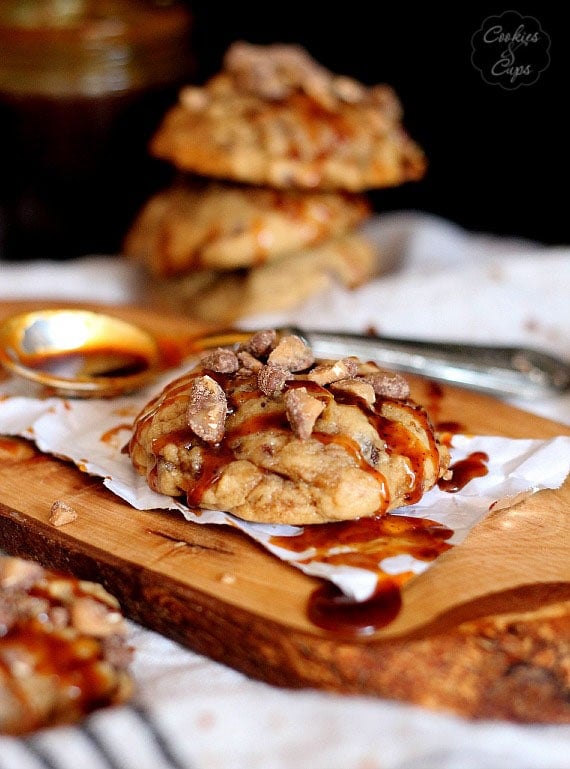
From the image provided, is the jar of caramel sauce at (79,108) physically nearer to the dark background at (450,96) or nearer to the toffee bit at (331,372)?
the dark background at (450,96)

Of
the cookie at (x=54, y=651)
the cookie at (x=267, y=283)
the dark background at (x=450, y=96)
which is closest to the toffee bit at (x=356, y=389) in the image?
the cookie at (x=54, y=651)

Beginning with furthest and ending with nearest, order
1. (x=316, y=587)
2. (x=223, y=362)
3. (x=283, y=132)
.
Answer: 1. (x=283, y=132)
2. (x=223, y=362)
3. (x=316, y=587)

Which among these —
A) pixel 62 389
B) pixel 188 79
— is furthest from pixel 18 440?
pixel 188 79

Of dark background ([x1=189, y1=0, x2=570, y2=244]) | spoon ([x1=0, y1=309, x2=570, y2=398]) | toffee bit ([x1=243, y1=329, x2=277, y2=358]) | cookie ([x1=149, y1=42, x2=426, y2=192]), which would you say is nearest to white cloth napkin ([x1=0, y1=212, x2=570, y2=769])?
toffee bit ([x1=243, y1=329, x2=277, y2=358])

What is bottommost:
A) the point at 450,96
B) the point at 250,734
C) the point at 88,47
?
the point at 250,734

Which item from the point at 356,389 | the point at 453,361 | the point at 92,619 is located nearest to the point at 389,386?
the point at 356,389

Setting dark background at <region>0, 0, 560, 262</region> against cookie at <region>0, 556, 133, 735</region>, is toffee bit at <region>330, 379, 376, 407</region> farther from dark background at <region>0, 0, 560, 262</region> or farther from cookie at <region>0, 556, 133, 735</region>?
dark background at <region>0, 0, 560, 262</region>

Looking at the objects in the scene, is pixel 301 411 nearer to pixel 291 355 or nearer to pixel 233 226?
pixel 291 355
